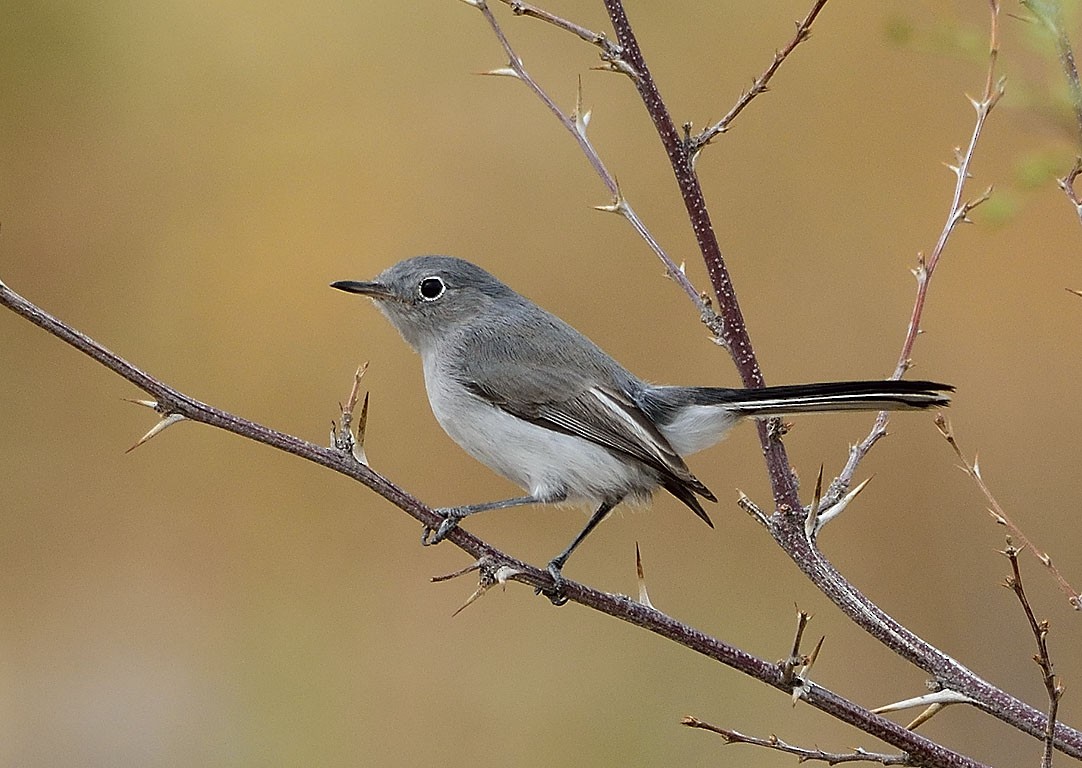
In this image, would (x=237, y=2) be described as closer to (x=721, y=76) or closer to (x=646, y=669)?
(x=721, y=76)

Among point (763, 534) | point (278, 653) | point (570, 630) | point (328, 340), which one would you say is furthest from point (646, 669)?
point (328, 340)

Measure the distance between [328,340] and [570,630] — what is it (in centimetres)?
191

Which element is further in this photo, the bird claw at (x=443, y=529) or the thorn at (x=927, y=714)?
the bird claw at (x=443, y=529)

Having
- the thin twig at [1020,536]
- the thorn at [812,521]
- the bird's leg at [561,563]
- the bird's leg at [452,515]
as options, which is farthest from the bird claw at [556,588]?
the thin twig at [1020,536]

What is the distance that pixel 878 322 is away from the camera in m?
5.82

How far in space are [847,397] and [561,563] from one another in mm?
795

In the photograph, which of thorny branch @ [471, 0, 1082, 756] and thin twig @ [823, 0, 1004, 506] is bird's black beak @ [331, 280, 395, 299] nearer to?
thorny branch @ [471, 0, 1082, 756]

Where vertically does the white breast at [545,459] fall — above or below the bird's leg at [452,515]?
above

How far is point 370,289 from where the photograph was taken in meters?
3.66

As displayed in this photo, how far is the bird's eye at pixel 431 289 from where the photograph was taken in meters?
3.74

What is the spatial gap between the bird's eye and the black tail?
1.28 m

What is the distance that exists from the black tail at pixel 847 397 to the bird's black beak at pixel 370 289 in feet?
4.32

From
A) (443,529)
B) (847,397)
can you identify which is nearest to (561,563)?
(443,529)

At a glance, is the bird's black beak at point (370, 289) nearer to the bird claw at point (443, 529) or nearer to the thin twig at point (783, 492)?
the bird claw at point (443, 529)
